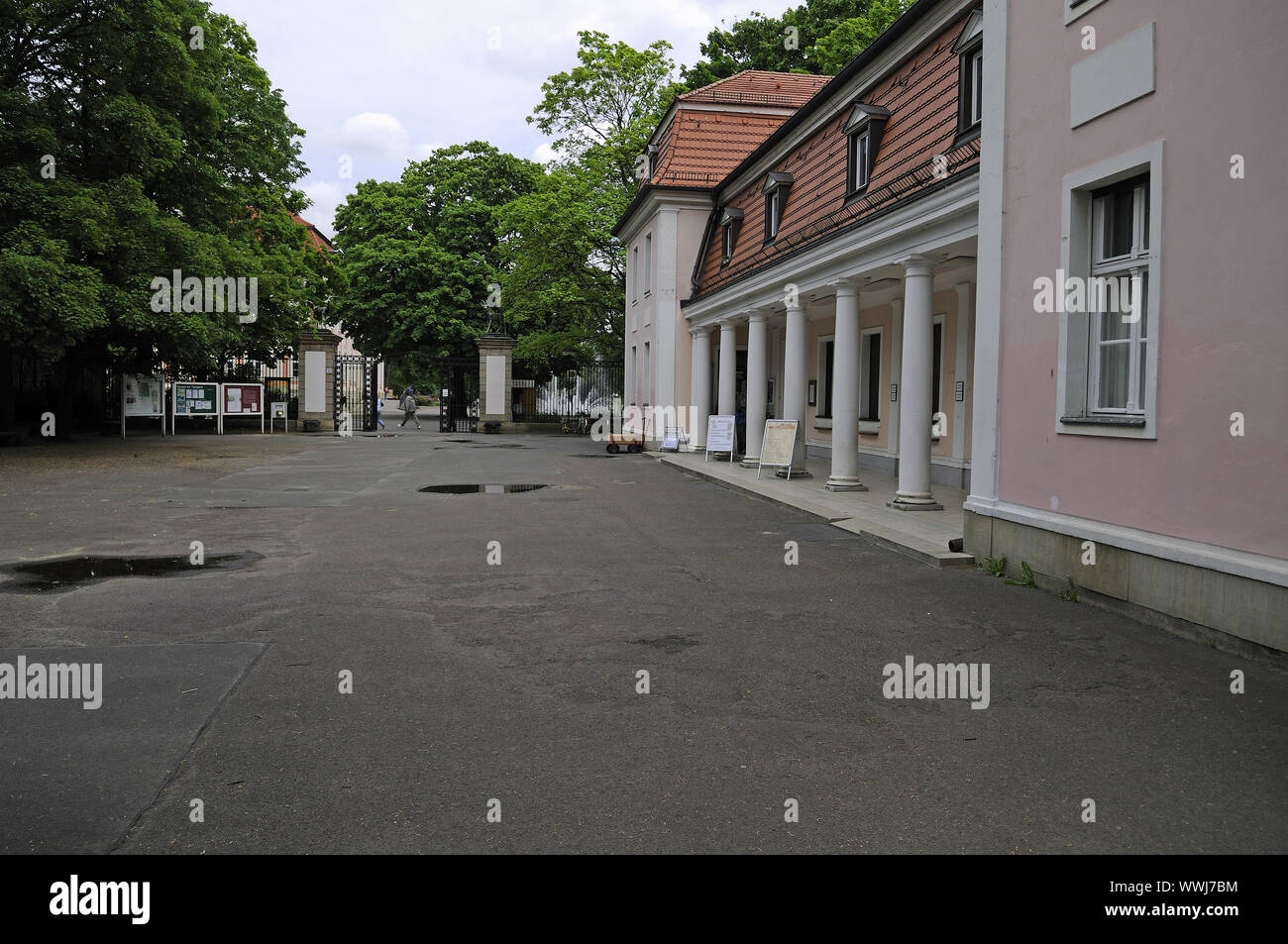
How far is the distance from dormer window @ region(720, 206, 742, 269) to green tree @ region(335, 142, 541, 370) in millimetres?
21439

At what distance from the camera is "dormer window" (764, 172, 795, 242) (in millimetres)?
19797

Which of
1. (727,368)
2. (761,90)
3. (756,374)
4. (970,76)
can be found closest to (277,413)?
(761,90)

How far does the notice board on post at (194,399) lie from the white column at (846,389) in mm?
24623

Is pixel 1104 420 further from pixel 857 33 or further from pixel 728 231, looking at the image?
pixel 857 33

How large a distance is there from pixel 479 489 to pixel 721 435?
282 inches

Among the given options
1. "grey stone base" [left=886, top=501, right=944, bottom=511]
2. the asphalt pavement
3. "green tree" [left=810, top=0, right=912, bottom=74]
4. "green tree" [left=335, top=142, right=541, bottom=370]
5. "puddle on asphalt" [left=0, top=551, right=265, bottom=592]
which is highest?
"green tree" [left=810, top=0, right=912, bottom=74]

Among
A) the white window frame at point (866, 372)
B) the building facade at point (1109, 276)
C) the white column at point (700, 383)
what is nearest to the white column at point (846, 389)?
the building facade at point (1109, 276)

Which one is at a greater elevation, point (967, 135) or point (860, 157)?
point (860, 157)

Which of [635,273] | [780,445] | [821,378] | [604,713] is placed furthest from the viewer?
[635,273]

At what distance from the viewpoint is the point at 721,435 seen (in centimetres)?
2162

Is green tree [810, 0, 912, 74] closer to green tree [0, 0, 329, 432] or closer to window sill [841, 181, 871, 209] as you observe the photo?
window sill [841, 181, 871, 209]

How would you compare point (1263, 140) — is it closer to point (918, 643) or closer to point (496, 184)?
point (918, 643)

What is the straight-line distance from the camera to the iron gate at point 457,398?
131ft

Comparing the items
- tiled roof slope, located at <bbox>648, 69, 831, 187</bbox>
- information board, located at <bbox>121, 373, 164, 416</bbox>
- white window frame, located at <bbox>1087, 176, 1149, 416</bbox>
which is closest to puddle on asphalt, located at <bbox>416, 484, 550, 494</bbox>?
white window frame, located at <bbox>1087, 176, 1149, 416</bbox>
